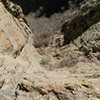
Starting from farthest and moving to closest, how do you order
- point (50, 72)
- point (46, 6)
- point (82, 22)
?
point (46, 6) < point (82, 22) < point (50, 72)

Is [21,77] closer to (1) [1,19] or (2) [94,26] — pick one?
(1) [1,19]

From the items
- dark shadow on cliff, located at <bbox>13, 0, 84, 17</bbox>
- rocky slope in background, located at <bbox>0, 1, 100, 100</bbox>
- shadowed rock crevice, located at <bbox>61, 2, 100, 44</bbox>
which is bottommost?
dark shadow on cliff, located at <bbox>13, 0, 84, 17</bbox>

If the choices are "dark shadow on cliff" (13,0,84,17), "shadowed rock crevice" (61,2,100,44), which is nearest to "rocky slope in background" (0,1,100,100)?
"shadowed rock crevice" (61,2,100,44)

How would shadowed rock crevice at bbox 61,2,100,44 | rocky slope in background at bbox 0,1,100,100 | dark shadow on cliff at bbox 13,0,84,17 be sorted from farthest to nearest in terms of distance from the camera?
dark shadow on cliff at bbox 13,0,84,17, shadowed rock crevice at bbox 61,2,100,44, rocky slope in background at bbox 0,1,100,100

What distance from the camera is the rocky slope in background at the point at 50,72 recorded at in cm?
713

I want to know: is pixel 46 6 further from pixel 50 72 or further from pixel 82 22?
pixel 50 72

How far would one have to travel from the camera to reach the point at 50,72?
370 inches

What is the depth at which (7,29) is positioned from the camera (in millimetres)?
10719

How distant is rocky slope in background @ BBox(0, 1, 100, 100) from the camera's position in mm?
7129

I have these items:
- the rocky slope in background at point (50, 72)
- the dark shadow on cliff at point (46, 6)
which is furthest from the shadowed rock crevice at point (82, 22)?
the dark shadow on cliff at point (46, 6)

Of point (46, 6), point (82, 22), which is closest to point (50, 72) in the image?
point (82, 22)

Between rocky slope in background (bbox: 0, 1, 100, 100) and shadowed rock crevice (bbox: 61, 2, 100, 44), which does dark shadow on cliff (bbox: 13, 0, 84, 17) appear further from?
rocky slope in background (bbox: 0, 1, 100, 100)

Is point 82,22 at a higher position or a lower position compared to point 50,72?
lower

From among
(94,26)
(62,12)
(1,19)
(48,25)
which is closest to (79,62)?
(94,26)
